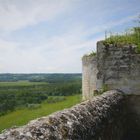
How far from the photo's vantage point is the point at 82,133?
150 inches

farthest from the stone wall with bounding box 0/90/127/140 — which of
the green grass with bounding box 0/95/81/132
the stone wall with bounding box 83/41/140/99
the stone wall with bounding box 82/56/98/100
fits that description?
the green grass with bounding box 0/95/81/132

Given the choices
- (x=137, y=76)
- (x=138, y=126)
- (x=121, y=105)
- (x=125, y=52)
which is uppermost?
(x=125, y=52)

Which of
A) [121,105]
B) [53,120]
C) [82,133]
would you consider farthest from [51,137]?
[121,105]

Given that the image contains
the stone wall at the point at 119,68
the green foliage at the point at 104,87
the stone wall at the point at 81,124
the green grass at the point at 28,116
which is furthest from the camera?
the green grass at the point at 28,116

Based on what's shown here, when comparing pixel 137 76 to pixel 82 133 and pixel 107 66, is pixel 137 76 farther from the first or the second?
pixel 82 133

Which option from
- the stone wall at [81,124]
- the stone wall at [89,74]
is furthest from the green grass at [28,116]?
the stone wall at [81,124]

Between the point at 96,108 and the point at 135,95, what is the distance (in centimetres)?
278

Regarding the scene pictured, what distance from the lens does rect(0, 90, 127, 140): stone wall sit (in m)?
3.01

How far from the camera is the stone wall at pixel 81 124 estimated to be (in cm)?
301

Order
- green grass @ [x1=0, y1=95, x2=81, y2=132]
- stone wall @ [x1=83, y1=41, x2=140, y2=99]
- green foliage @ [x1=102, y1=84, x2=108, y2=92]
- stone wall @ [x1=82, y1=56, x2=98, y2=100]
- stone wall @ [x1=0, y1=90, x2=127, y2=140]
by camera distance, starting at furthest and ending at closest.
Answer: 1. green grass @ [x1=0, y1=95, x2=81, y2=132]
2. stone wall @ [x1=82, y1=56, x2=98, y2=100]
3. green foliage @ [x1=102, y1=84, x2=108, y2=92]
4. stone wall @ [x1=83, y1=41, x2=140, y2=99]
5. stone wall @ [x1=0, y1=90, x2=127, y2=140]

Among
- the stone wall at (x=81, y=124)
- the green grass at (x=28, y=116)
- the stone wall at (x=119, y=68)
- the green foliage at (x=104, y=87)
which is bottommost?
the green grass at (x=28, y=116)

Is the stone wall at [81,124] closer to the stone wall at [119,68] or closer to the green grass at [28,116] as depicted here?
the stone wall at [119,68]

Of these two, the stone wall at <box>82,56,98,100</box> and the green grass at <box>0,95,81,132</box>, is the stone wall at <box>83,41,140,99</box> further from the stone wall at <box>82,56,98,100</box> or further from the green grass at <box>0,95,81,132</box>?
the green grass at <box>0,95,81,132</box>

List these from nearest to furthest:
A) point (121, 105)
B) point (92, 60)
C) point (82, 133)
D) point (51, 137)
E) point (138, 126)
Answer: point (51, 137)
point (82, 133)
point (121, 105)
point (138, 126)
point (92, 60)
